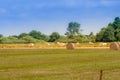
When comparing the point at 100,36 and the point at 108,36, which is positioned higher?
the point at 100,36

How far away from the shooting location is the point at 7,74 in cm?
3186

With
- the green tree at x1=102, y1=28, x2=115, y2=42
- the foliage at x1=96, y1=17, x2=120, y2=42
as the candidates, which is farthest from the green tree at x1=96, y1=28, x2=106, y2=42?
the green tree at x1=102, y1=28, x2=115, y2=42

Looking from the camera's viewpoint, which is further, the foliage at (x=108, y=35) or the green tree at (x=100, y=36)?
the green tree at (x=100, y=36)

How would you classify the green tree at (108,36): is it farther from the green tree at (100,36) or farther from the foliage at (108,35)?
the green tree at (100,36)

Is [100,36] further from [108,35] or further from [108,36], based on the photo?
[108,36]

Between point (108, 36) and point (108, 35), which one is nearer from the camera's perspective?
point (108, 36)

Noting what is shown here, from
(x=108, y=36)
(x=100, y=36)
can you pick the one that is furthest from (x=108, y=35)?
(x=100, y=36)

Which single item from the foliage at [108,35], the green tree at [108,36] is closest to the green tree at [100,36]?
the foliage at [108,35]

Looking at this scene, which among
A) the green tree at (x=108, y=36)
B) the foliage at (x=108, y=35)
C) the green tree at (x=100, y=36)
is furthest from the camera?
the green tree at (x=100, y=36)

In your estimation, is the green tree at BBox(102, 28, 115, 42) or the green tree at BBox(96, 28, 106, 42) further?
the green tree at BBox(96, 28, 106, 42)

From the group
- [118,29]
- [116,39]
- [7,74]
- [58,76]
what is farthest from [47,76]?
[118,29]

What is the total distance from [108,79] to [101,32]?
138430 millimetres

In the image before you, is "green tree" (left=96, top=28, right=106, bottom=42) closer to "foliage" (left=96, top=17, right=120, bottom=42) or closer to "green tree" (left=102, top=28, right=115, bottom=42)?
"foliage" (left=96, top=17, right=120, bottom=42)

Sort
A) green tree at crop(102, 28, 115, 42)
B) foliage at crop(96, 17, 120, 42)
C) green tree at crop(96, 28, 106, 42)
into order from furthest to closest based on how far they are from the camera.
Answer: green tree at crop(96, 28, 106, 42) → foliage at crop(96, 17, 120, 42) → green tree at crop(102, 28, 115, 42)
